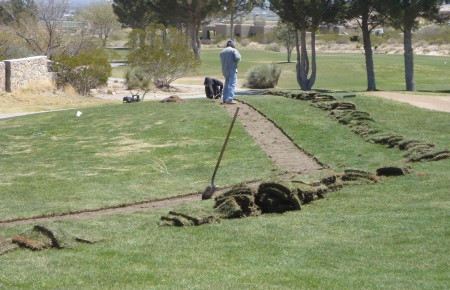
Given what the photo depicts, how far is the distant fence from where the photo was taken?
35750 mm

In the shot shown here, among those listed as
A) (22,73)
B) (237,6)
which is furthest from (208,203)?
(237,6)

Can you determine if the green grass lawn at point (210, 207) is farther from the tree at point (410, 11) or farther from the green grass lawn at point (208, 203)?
the tree at point (410, 11)

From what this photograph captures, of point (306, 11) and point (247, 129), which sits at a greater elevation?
point (306, 11)

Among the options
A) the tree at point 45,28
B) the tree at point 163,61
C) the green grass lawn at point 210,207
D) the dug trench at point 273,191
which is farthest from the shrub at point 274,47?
the dug trench at point 273,191

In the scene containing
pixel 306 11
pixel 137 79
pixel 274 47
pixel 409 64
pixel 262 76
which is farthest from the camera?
pixel 274 47

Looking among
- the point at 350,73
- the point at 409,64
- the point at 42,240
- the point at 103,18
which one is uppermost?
the point at 103,18

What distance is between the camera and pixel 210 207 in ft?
40.5

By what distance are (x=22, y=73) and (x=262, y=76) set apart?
16.6 m

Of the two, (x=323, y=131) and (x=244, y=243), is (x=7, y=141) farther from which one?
(x=244, y=243)

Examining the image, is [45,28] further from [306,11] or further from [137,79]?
[306,11]

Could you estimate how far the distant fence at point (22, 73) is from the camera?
35.8 m

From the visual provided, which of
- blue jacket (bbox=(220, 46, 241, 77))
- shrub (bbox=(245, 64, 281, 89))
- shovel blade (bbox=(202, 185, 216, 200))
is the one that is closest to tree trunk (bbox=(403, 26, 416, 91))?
shrub (bbox=(245, 64, 281, 89))

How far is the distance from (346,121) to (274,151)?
10.3 ft

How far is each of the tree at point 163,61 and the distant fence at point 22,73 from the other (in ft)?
24.2
